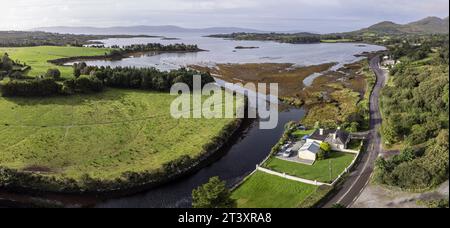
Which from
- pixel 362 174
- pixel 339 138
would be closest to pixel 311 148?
pixel 339 138

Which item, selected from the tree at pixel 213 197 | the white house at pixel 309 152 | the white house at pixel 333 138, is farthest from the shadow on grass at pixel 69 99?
the tree at pixel 213 197

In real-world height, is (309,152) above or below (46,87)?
below

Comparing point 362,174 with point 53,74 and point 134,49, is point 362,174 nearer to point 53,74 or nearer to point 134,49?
point 53,74

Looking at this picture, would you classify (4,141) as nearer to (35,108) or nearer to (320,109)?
(35,108)

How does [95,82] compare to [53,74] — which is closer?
[95,82]

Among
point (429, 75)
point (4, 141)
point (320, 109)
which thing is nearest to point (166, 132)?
point (4, 141)

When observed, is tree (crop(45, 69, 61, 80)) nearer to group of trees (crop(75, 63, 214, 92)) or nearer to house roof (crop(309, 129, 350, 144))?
group of trees (crop(75, 63, 214, 92))

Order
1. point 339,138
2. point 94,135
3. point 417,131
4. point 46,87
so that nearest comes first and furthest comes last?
point 417,131 → point 339,138 → point 94,135 → point 46,87
